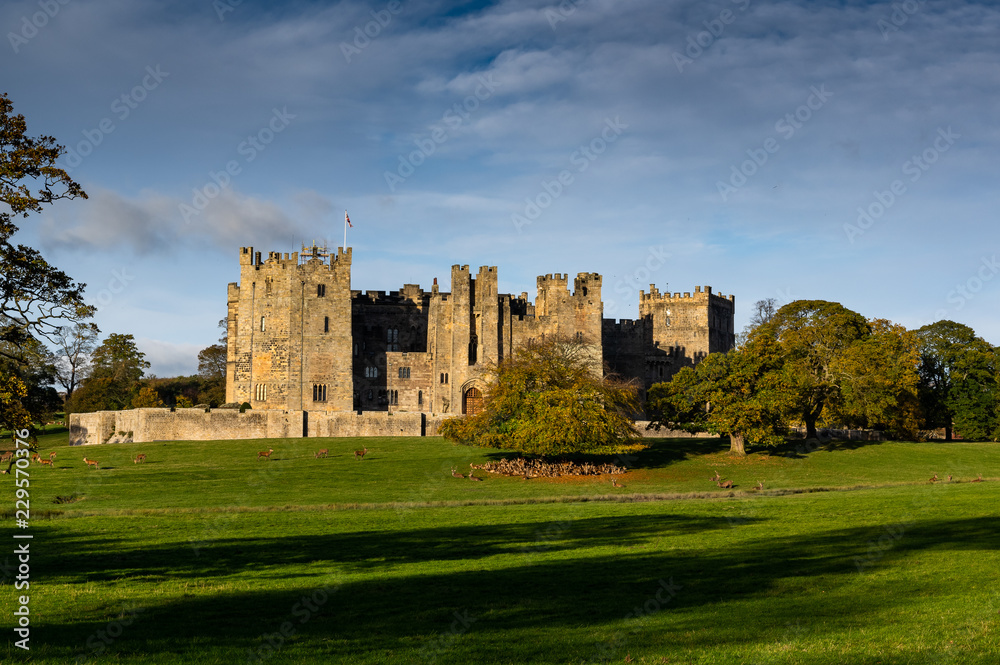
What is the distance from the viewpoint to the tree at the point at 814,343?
63.1m

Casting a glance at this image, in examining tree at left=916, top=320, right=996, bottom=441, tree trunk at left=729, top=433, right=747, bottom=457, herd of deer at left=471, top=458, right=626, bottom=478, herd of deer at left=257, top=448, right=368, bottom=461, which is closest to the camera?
herd of deer at left=471, top=458, right=626, bottom=478

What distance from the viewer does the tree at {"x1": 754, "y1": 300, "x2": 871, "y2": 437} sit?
63134mm

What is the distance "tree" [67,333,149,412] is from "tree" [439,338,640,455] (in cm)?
4925

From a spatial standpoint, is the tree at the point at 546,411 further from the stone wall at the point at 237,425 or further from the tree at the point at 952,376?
the tree at the point at 952,376

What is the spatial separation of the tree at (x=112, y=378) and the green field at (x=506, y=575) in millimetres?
50011

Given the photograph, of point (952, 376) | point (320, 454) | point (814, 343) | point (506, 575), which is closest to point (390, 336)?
point (320, 454)

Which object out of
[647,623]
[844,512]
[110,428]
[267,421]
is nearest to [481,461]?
[267,421]

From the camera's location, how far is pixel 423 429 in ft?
227

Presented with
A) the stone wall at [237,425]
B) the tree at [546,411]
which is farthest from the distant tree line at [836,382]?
the stone wall at [237,425]

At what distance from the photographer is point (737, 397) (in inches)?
2189

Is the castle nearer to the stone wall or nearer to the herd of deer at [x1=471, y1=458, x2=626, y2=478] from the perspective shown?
the stone wall

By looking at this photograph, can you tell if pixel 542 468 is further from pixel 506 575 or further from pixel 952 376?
pixel 952 376

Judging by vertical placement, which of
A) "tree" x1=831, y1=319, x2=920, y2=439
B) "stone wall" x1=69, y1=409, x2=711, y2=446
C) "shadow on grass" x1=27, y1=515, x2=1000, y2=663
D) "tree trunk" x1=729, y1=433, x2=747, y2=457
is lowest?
"shadow on grass" x1=27, y1=515, x2=1000, y2=663

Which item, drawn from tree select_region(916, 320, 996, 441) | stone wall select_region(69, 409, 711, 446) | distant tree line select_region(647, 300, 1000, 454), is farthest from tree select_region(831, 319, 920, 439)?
stone wall select_region(69, 409, 711, 446)
